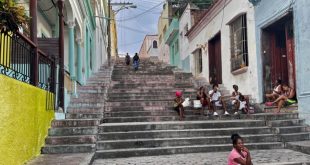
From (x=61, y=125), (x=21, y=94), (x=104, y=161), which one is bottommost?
(x=104, y=161)

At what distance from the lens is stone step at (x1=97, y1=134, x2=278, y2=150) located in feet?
28.3

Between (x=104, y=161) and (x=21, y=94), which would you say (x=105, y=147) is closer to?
(x=104, y=161)

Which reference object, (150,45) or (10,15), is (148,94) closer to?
(10,15)

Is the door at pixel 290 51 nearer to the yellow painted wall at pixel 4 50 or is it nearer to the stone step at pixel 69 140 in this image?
the stone step at pixel 69 140

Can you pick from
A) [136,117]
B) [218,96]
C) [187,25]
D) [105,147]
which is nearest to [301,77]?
[218,96]

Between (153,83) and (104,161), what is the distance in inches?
315

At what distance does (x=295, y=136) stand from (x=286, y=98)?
1.69m

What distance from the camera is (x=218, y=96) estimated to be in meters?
11.9

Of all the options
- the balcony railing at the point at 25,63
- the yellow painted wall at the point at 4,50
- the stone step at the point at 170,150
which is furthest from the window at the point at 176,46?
the yellow painted wall at the point at 4,50

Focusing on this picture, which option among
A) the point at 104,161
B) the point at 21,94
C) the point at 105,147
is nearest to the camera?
the point at 21,94

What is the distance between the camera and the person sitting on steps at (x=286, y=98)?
10.5m

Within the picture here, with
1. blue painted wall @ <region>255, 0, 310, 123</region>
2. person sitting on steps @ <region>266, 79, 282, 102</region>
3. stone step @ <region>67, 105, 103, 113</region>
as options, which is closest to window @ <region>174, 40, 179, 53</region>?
person sitting on steps @ <region>266, 79, 282, 102</region>

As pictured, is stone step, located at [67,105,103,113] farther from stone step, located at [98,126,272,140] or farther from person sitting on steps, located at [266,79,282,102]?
person sitting on steps, located at [266,79,282,102]

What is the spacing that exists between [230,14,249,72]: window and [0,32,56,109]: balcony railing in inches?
268
